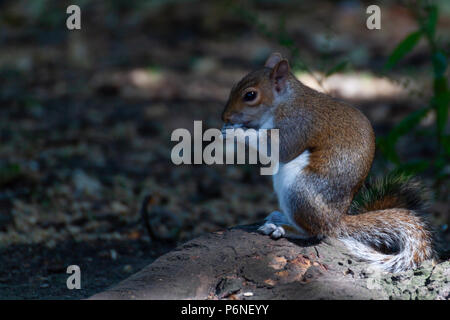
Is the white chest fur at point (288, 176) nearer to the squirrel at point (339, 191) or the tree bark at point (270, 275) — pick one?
the squirrel at point (339, 191)

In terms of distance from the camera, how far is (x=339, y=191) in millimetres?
2322

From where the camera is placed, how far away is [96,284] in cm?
263

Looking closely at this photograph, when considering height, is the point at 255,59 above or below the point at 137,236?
above

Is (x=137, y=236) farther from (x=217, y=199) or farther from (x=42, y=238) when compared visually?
(x=217, y=199)

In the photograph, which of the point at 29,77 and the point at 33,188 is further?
the point at 29,77

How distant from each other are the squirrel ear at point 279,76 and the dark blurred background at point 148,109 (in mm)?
369

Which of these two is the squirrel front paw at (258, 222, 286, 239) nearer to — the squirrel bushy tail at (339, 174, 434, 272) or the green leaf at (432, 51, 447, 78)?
the squirrel bushy tail at (339, 174, 434, 272)

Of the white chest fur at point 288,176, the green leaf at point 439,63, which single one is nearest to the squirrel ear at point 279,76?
the white chest fur at point 288,176

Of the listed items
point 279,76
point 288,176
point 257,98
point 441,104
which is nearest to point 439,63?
point 441,104

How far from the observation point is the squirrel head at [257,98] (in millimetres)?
2551

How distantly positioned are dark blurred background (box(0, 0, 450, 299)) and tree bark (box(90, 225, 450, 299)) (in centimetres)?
60

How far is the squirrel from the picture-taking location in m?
2.29
